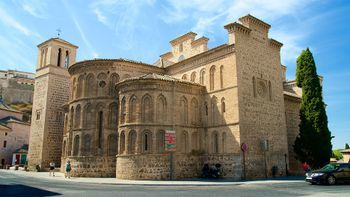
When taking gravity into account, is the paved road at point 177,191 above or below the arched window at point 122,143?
below

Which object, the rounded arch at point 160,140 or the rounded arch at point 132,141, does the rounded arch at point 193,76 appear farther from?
the rounded arch at point 132,141

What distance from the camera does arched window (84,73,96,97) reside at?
26766mm

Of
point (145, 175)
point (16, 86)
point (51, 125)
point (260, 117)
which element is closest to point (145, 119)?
point (145, 175)

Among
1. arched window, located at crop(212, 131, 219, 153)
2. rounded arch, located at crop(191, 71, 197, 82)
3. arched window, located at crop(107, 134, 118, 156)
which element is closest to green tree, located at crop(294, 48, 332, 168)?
arched window, located at crop(212, 131, 219, 153)

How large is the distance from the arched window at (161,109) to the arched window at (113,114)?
16.3 ft

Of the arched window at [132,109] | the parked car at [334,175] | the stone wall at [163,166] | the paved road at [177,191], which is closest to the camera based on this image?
the paved road at [177,191]

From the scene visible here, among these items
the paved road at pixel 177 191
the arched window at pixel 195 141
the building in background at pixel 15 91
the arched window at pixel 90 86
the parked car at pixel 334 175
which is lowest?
the paved road at pixel 177 191

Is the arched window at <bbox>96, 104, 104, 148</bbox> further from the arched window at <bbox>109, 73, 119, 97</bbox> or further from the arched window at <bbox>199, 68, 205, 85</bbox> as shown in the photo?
the arched window at <bbox>199, 68, 205, 85</bbox>

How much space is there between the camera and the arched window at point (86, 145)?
83.3ft

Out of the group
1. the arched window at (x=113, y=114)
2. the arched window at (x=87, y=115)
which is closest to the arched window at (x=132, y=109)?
the arched window at (x=113, y=114)

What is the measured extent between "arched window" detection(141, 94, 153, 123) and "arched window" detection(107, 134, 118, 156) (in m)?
4.43

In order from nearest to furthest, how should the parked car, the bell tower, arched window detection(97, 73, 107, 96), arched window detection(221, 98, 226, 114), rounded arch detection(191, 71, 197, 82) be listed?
1. the parked car
2. arched window detection(221, 98, 226, 114)
3. arched window detection(97, 73, 107, 96)
4. rounded arch detection(191, 71, 197, 82)
5. the bell tower

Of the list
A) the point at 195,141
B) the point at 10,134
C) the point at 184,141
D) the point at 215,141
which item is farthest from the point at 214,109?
the point at 10,134

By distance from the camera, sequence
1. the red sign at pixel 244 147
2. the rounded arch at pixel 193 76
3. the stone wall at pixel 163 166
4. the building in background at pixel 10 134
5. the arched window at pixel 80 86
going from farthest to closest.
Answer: the building in background at pixel 10 134
the rounded arch at pixel 193 76
the arched window at pixel 80 86
the red sign at pixel 244 147
the stone wall at pixel 163 166
